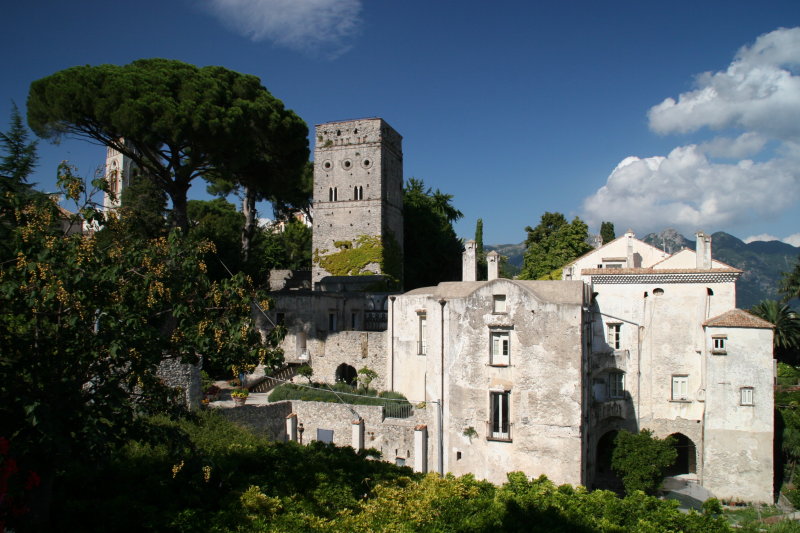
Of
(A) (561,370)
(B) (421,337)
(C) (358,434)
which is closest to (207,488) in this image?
(C) (358,434)

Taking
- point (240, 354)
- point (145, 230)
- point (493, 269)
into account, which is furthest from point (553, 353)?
point (145, 230)

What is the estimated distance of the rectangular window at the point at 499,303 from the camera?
22031mm

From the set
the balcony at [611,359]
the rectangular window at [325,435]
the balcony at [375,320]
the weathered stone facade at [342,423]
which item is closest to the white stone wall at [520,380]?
the weathered stone facade at [342,423]

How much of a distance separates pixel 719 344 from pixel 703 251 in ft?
14.2

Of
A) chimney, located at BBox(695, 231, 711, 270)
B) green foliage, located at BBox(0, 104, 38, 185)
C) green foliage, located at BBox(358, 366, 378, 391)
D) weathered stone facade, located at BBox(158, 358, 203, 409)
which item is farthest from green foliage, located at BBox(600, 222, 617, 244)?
green foliage, located at BBox(0, 104, 38, 185)

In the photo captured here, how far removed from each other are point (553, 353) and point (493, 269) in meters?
6.96

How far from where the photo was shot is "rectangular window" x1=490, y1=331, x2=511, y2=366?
21875mm

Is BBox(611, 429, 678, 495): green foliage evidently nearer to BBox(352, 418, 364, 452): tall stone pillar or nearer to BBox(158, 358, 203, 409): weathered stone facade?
BBox(352, 418, 364, 452): tall stone pillar

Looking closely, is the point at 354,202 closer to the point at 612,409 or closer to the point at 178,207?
the point at 178,207

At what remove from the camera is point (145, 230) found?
100ft

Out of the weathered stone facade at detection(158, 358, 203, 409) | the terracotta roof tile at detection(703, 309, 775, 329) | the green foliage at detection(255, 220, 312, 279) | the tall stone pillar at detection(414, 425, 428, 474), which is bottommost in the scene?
the tall stone pillar at detection(414, 425, 428, 474)

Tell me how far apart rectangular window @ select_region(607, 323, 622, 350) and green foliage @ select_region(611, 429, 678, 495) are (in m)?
3.95

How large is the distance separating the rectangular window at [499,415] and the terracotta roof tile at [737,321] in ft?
35.2

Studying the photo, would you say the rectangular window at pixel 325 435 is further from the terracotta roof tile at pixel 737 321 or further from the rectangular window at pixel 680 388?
the terracotta roof tile at pixel 737 321
